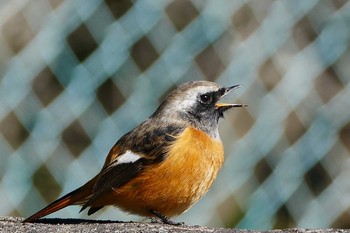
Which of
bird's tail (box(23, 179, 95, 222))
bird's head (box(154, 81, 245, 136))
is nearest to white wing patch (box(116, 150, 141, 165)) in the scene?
bird's tail (box(23, 179, 95, 222))

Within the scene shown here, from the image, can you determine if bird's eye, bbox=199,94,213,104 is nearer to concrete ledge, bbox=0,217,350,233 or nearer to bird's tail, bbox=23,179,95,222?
bird's tail, bbox=23,179,95,222

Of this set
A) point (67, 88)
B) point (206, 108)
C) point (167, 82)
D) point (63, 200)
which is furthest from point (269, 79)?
point (63, 200)

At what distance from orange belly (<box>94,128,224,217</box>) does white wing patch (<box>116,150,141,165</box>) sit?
0.09 meters

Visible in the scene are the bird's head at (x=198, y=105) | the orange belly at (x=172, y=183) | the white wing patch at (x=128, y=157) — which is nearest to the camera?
the orange belly at (x=172, y=183)

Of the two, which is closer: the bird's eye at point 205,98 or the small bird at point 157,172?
the small bird at point 157,172

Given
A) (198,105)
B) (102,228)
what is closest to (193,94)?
(198,105)

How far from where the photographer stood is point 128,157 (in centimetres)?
670

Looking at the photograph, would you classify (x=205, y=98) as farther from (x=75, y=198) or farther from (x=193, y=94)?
(x=75, y=198)

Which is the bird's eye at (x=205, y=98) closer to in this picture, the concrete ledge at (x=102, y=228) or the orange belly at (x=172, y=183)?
the orange belly at (x=172, y=183)

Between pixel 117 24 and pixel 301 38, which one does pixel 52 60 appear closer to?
pixel 117 24

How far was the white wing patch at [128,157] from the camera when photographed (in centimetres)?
664

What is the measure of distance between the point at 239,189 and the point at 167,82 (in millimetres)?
891

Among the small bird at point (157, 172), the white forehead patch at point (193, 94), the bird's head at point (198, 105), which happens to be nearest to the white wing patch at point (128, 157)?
the small bird at point (157, 172)

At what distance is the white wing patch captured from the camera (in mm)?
6645
